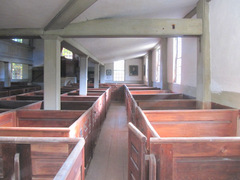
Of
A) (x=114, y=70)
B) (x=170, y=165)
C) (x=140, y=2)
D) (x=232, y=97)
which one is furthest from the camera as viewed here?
(x=114, y=70)

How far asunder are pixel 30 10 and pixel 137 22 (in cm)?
181

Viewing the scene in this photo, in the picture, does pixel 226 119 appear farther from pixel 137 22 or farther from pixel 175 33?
pixel 137 22

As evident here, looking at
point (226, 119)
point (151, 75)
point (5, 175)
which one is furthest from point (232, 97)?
point (151, 75)

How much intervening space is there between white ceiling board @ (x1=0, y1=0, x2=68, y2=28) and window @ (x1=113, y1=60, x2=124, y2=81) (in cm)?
1215

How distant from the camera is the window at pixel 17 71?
14.0 m

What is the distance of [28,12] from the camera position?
2914 millimetres

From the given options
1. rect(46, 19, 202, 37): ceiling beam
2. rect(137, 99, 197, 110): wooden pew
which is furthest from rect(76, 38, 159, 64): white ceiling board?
rect(137, 99, 197, 110): wooden pew

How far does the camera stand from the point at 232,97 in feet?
10.1

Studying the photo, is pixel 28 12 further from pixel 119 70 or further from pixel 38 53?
pixel 119 70

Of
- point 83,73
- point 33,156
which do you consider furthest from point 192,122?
point 83,73

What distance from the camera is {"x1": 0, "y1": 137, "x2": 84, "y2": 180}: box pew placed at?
54.1 inches

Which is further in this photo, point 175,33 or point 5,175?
point 175,33

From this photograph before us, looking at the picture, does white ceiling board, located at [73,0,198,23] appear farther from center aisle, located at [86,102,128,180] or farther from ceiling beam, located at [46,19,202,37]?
center aisle, located at [86,102,128,180]

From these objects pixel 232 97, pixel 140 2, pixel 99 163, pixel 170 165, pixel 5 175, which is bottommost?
pixel 99 163
